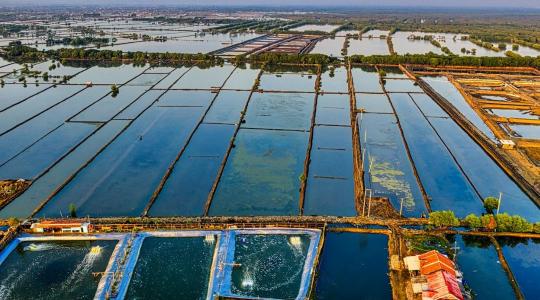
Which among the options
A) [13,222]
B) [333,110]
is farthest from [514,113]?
[13,222]

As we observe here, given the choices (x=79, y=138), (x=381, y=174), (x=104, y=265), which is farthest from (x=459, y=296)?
(x=79, y=138)

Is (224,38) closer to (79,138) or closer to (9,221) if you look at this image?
(79,138)

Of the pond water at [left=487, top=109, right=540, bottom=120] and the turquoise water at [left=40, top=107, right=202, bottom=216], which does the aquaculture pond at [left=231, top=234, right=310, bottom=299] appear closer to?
the turquoise water at [left=40, top=107, right=202, bottom=216]

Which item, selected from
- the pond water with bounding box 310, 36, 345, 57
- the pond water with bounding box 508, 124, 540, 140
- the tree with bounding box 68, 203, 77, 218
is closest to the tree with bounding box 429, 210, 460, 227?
the pond water with bounding box 508, 124, 540, 140

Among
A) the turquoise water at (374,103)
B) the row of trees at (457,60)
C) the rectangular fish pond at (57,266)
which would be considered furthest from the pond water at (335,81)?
the rectangular fish pond at (57,266)

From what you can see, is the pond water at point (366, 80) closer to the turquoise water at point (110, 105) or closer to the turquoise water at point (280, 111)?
the turquoise water at point (280, 111)

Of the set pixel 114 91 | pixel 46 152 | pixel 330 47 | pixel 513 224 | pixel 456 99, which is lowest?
pixel 513 224

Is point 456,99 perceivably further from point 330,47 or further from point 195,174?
point 330,47
